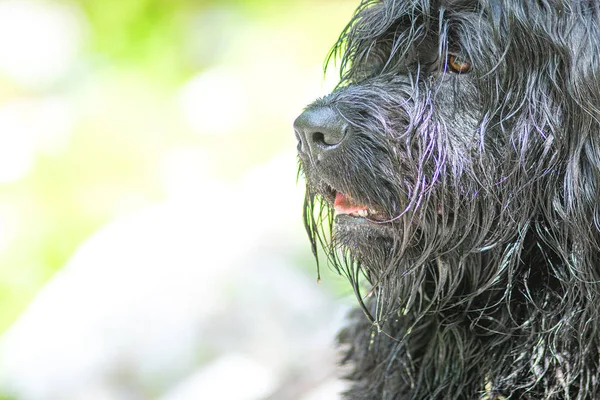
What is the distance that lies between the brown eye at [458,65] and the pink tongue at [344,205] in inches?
17.4

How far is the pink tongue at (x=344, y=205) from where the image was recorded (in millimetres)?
2205

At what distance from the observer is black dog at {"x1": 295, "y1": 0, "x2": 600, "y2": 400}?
2.06 metres

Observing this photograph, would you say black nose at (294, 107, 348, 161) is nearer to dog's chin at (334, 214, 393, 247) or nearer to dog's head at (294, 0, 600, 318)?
dog's head at (294, 0, 600, 318)

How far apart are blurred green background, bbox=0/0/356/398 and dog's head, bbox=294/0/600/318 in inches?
100

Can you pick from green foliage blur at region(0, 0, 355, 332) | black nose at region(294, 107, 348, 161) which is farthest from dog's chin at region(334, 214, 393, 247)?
green foliage blur at region(0, 0, 355, 332)

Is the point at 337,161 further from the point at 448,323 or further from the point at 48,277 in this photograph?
the point at 48,277

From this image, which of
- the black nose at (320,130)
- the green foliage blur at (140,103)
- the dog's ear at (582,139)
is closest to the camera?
the dog's ear at (582,139)

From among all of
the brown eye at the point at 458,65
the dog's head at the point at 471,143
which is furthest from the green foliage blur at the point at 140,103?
the brown eye at the point at 458,65

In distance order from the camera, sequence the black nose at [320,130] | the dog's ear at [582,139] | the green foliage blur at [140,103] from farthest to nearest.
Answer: the green foliage blur at [140,103], the black nose at [320,130], the dog's ear at [582,139]

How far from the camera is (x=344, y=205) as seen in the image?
2223mm

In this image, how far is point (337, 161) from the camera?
6.91ft

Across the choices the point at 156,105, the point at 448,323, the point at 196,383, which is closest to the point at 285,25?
the point at 156,105

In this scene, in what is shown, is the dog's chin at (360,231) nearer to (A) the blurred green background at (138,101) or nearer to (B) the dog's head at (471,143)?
(B) the dog's head at (471,143)

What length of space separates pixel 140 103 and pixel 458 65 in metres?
4.12
